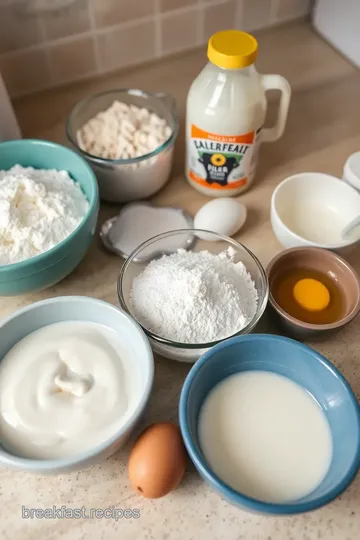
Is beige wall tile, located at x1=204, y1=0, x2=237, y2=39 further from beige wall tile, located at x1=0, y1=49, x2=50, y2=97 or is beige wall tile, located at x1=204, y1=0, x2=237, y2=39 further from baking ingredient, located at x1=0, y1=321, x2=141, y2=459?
baking ingredient, located at x1=0, y1=321, x2=141, y2=459

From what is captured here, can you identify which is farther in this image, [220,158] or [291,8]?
[291,8]

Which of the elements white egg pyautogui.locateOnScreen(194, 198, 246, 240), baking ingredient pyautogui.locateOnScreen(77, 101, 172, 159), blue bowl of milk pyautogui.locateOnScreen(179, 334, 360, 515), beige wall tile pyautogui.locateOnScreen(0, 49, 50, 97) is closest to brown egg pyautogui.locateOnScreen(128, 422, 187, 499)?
blue bowl of milk pyautogui.locateOnScreen(179, 334, 360, 515)

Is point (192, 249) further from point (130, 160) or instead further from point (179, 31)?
point (179, 31)

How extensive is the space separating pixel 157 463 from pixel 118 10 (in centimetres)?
77

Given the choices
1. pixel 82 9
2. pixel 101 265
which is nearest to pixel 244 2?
pixel 82 9

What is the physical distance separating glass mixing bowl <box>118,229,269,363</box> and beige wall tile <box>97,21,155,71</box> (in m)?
0.45

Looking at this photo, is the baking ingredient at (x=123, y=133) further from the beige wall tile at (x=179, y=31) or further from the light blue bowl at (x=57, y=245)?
the beige wall tile at (x=179, y=31)

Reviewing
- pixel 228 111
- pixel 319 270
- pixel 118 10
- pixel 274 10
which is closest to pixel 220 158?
pixel 228 111

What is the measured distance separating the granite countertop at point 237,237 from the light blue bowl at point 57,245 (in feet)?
0.21

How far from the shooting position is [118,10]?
3.23ft

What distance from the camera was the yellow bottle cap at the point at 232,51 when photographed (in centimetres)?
72

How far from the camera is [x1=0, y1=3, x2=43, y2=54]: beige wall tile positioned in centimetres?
92

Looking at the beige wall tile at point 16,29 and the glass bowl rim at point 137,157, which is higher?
the beige wall tile at point 16,29

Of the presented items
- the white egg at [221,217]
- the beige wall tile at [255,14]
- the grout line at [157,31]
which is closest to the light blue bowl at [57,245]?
the white egg at [221,217]
